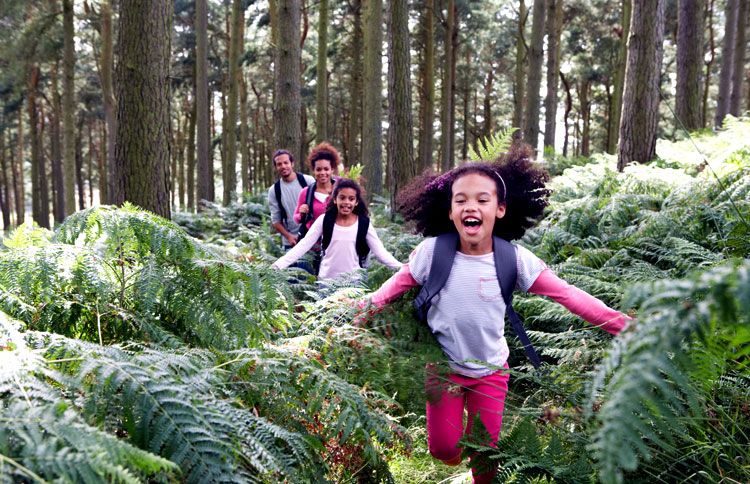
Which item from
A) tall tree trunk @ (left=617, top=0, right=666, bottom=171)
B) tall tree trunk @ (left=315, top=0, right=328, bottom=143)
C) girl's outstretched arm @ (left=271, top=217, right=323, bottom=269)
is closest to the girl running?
girl's outstretched arm @ (left=271, top=217, right=323, bottom=269)

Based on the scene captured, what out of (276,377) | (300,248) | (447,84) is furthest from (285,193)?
(447,84)

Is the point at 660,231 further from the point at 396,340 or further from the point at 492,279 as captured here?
the point at 396,340

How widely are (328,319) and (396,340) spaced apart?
0.41 m

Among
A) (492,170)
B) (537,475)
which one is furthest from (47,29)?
(537,475)

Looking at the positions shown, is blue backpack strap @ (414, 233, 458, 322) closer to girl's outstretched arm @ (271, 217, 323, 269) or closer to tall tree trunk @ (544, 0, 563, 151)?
girl's outstretched arm @ (271, 217, 323, 269)

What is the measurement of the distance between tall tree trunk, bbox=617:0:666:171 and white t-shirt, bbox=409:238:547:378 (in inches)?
283

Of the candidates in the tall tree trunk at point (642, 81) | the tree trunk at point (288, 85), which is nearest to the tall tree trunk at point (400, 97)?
the tree trunk at point (288, 85)

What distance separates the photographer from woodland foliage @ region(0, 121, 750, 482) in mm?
1306

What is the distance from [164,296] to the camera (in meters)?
2.94

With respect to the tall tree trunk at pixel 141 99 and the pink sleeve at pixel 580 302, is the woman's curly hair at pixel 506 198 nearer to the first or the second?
the pink sleeve at pixel 580 302

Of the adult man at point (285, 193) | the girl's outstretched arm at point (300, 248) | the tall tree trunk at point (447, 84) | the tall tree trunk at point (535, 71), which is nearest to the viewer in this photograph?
the girl's outstretched arm at point (300, 248)

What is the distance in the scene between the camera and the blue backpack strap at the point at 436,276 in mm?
3398

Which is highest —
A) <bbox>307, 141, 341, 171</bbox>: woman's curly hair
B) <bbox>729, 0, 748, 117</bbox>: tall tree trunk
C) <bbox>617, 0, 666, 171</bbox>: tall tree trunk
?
<bbox>729, 0, 748, 117</bbox>: tall tree trunk

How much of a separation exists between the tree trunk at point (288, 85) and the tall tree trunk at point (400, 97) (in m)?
2.42
